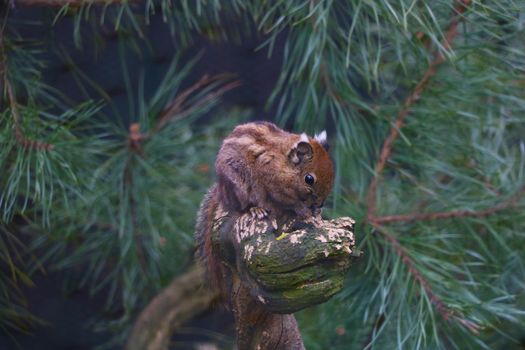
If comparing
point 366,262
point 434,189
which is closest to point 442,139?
point 434,189

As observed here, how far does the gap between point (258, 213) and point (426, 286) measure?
37 cm

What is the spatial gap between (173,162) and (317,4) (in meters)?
0.43

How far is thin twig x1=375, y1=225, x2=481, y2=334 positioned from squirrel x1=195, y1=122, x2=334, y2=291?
0.28 meters

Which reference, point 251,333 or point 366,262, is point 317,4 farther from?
point 251,333

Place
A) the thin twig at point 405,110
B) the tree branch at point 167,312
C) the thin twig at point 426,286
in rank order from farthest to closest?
1. the tree branch at point 167,312
2. the thin twig at point 405,110
3. the thin twig at point 426,286

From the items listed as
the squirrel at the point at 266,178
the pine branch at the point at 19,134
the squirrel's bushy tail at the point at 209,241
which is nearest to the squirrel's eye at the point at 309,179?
the squirrel at the point at 266,178

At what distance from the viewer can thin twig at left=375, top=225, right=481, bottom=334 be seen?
3.63 ft

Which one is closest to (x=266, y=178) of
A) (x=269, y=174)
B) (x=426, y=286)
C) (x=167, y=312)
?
(x=269, y=174)

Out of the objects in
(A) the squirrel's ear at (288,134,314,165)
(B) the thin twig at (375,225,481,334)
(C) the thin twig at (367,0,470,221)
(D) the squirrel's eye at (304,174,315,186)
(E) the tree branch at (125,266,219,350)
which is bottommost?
(E) the tree branch at (125,266,219,350)

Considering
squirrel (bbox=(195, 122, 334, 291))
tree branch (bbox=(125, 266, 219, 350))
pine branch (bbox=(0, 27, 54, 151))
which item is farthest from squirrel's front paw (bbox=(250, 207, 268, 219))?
tree branch (bbox=(125, 266, 219, 350))

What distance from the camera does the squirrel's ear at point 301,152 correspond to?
92 centimetres

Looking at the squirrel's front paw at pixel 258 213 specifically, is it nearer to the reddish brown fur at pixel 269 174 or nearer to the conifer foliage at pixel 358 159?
the reddish brown fur at pixel 269 174

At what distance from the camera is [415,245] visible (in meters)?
1.26

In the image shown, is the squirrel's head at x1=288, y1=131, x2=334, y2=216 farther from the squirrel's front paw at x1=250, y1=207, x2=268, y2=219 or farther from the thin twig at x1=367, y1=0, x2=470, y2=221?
the thin twig at x1=367, y1=0, x2=470, y2=221
